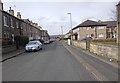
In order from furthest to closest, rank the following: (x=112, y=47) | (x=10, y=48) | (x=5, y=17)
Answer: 1. (x=5, y=17)
2. (x=10, y=48)
3. (x=112, y=47)

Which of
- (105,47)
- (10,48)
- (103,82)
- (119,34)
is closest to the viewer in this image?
(103,82)

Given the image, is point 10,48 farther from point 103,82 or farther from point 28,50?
point 103,82

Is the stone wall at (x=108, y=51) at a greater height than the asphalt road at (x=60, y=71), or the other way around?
the stone wall at (x=108, y=51)

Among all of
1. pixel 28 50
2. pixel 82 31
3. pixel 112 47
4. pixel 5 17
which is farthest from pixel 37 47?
pixel 82 31

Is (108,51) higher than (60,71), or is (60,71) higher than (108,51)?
(108,51)

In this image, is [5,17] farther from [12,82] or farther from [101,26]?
[101,26]

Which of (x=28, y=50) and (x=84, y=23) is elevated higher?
(x=84, y=23)

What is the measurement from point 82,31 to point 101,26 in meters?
7.67

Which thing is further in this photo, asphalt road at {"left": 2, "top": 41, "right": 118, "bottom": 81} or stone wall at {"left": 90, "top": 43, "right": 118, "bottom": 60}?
stone wall at {"left": 90, "top": 43, "right": 118, "bottom": 60}

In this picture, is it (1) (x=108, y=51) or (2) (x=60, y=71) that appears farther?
(1) (x=108, y=51)

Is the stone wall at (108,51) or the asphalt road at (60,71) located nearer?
the asphalt road at (60,71)

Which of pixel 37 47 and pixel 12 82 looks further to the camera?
pixel 37 47

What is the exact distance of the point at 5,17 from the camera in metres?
35.0

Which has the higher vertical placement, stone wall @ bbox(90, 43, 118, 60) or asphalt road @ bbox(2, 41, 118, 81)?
stone wall @ bbox(90, 43, 118, 60)
